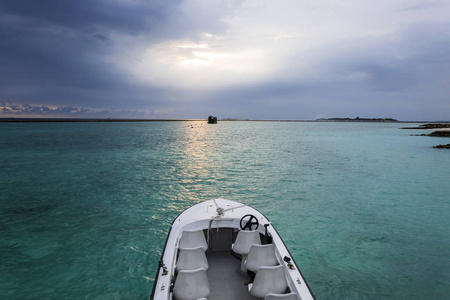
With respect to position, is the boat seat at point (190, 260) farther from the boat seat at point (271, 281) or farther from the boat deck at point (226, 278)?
the boat seat at point (271, 281)

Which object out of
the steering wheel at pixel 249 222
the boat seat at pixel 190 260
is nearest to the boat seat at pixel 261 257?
the boat seat at pixel 190 260

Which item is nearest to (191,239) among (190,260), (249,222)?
(190,260)

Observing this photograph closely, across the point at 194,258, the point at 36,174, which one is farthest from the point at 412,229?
the point at 36,174

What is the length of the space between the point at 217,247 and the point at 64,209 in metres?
14.5

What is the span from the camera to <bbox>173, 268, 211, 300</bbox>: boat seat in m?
5.46

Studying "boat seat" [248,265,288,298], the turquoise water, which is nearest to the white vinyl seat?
"boat seat" [248,265,288,298]

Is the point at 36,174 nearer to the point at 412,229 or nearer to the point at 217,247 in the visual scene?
the point at 217,247

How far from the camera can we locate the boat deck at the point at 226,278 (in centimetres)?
682

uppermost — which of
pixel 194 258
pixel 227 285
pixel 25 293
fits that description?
pixel 194 258

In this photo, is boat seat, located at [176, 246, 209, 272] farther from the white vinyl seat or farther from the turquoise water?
the turquoise water

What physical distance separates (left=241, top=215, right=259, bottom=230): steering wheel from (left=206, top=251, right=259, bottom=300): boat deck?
1.28m

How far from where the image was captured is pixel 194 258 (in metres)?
6.56

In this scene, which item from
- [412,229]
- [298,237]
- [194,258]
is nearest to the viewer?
[194,258]

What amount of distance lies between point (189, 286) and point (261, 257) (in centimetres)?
215
